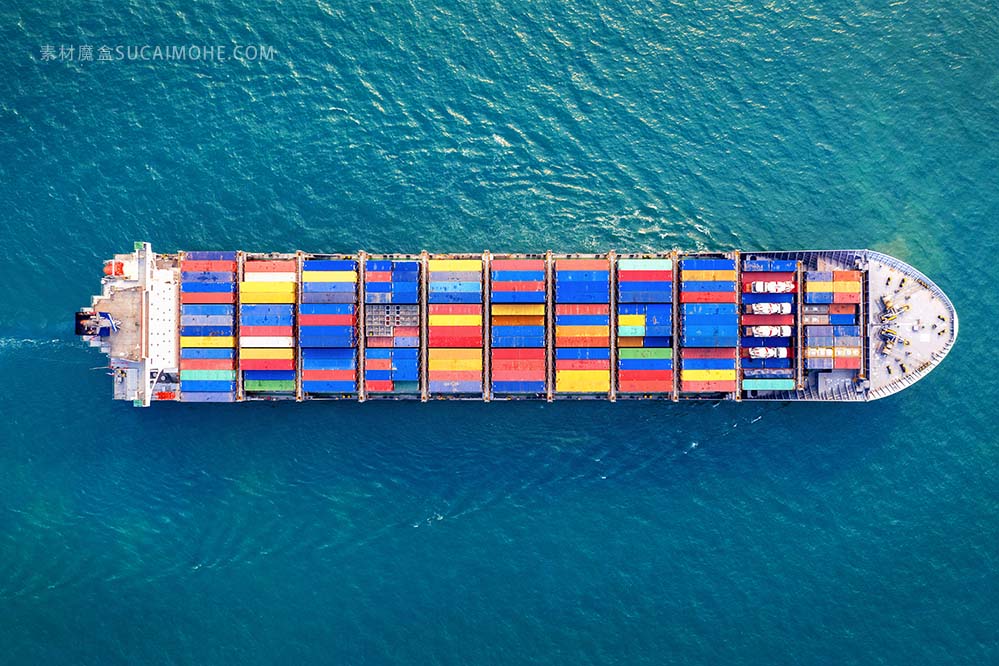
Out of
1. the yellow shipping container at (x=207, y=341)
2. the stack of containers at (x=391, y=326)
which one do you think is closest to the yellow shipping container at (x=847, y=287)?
the stack of containers at (x=391, y=326)

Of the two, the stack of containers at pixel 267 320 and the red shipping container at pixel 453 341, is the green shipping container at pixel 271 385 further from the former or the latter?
the red shipping container at pixel 453 341

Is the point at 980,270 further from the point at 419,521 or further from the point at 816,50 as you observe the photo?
the point at 419,521

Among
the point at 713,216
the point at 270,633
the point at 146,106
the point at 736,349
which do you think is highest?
the point at 146,106

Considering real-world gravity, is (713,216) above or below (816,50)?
below

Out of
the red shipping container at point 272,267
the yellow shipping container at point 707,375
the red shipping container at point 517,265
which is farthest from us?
the red shipping container at point 272,267

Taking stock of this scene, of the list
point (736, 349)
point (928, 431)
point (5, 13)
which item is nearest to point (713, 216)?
point (736, 349)

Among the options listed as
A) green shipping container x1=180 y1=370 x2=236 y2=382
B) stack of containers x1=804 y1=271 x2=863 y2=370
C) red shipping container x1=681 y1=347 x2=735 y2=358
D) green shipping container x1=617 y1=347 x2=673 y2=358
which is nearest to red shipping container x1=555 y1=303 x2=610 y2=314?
green shipping container x1=617 y1=347 x2=673 y2=358
